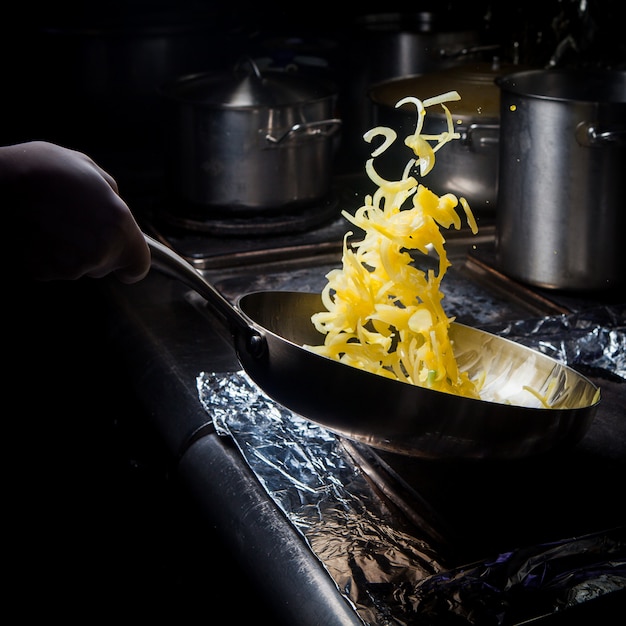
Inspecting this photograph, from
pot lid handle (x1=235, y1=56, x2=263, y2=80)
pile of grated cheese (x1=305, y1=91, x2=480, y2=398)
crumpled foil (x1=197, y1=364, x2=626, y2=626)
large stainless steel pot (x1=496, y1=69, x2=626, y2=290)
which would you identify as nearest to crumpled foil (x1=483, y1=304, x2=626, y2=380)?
large stainless steel pot (x1=496, y1=69, x2=626, y2=290)

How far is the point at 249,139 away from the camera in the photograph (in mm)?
2012

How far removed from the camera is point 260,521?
3.41ft

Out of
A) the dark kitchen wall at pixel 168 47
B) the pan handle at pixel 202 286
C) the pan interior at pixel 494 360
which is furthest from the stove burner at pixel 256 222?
the pan handle at pixel 202 286

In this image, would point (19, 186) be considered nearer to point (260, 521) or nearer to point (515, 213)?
point (260, 521)

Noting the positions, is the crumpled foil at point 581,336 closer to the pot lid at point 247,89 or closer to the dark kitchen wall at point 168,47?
the pot lid at point 247,89

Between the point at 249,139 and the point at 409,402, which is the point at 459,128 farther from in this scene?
the point at 409,402

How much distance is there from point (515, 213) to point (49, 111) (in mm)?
1871

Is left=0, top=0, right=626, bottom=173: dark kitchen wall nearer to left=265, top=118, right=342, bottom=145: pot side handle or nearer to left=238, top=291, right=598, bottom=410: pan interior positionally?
left=265, top=118, right=342, bottom=145: pot side handle

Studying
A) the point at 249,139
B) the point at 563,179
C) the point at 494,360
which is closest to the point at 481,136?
the point at 563,179

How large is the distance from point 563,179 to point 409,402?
79cm

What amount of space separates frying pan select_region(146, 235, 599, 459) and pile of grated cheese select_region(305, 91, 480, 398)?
10 cm

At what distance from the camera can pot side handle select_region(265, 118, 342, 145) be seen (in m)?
1.99

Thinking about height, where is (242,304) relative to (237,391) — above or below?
above

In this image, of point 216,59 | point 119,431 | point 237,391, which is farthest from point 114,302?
point 216,59
